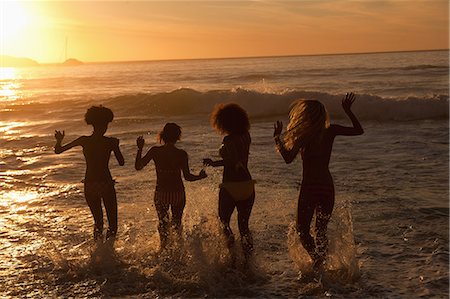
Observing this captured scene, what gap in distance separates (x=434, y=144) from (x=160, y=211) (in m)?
10.3

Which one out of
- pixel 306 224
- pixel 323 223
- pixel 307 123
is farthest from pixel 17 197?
pixel 307 123

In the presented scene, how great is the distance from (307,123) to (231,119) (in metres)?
0.86

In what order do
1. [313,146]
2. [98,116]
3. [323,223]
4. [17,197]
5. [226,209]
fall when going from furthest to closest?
[17,197]
[98,116]
[226,209]
[323,223]
[313,146]

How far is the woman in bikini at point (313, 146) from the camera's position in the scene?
17.1ft

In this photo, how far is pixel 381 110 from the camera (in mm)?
22891

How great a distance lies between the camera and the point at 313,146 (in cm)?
534

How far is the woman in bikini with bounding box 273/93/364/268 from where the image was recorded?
5227 millimetres

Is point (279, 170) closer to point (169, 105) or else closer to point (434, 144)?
point (434, 144)

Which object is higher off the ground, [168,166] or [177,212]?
[168,166]

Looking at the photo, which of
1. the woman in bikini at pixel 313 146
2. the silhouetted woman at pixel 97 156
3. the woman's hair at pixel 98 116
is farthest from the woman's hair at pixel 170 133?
the woman in bikini at pixel 313 146

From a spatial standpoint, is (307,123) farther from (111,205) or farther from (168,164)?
(111,205)

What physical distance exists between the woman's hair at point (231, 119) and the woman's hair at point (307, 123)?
0.57m

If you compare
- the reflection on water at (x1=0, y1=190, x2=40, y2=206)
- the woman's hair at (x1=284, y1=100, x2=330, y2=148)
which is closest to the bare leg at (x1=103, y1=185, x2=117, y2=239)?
the woman's hair at (x1=284, y1=100, x2=330, y2=148)

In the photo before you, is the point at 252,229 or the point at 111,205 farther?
the point at 252,229
